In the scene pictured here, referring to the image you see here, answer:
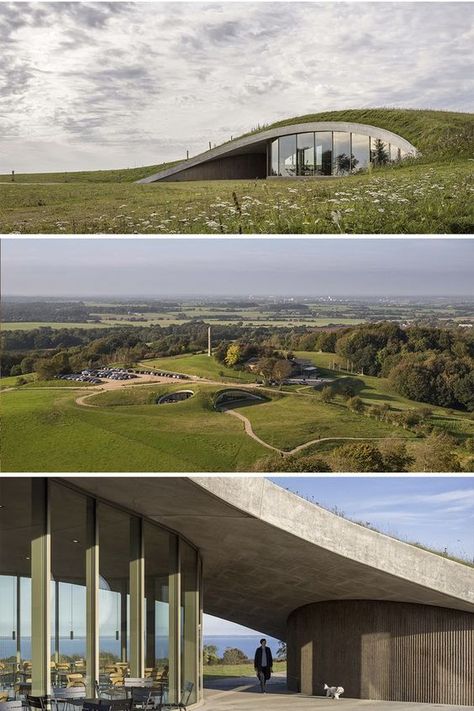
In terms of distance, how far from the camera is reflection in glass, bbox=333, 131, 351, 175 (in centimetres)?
3291

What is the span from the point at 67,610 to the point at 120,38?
37.6ft

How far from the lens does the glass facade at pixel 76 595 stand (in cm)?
1184

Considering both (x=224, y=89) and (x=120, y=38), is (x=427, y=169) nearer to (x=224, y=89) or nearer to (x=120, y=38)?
(x=224, y=89)

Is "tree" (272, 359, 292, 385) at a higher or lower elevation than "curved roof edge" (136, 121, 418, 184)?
lower

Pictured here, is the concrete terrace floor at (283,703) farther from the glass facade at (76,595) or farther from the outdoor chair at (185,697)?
the glass facade at (76,595)

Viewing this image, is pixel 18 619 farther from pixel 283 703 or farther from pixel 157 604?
pixel 283 703

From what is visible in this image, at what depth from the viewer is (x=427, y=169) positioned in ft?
90.8

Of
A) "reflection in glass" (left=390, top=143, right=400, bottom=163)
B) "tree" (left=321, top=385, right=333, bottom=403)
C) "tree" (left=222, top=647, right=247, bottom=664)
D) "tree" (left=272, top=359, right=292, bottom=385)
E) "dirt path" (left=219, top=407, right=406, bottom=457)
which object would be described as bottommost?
"tree" (left=222, top=647, right=247, bottom=664)

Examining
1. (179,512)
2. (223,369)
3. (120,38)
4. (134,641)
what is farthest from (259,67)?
(134,641)

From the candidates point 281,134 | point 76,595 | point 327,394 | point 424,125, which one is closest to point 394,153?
point 424,125

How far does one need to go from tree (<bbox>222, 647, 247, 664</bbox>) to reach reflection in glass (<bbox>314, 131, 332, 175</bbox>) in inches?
765

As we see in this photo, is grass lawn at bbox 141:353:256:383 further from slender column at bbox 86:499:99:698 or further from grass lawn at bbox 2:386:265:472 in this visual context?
slender column at bbox 86:499:99:698

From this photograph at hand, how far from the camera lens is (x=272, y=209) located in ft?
67.1

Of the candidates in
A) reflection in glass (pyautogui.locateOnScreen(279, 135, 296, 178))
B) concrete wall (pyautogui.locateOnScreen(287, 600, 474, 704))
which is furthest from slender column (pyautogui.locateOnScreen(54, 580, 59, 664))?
reflection in glass (pyautogui.locateOnScreen(279, 135, 296, 178))
